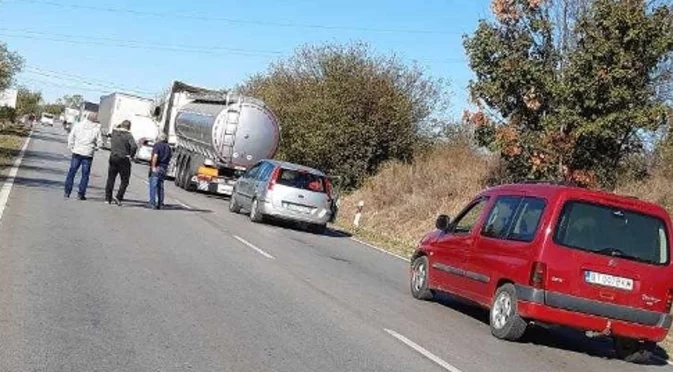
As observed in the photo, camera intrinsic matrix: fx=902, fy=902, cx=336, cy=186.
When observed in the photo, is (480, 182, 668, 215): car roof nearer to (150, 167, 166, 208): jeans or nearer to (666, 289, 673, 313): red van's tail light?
(666, 289, 673, 313): red van's tail light

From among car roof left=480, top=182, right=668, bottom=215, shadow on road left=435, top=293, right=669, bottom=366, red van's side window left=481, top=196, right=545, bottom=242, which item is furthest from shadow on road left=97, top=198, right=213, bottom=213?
car roof left=480, top=182, right=668, bottom=215

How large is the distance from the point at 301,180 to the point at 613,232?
41.2ft

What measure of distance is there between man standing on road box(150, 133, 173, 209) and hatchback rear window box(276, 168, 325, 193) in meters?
2.68

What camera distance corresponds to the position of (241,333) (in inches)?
321

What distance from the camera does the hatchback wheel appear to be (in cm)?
1211

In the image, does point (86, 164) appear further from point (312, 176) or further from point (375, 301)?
point (375, 301)

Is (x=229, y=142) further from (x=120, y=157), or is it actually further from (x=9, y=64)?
(x=9, y=64)

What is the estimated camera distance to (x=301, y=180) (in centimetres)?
2155

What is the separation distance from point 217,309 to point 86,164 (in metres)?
10.7

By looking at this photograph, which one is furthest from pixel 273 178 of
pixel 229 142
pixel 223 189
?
pixel 223 189

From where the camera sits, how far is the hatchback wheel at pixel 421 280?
12.1 metres

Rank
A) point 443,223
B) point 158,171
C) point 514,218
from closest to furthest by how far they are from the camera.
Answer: point 514,218, point 443,223, point 158,171

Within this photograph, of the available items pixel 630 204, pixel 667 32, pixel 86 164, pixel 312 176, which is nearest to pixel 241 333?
pixel 630 204

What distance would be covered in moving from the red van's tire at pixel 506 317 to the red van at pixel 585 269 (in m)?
0.01
